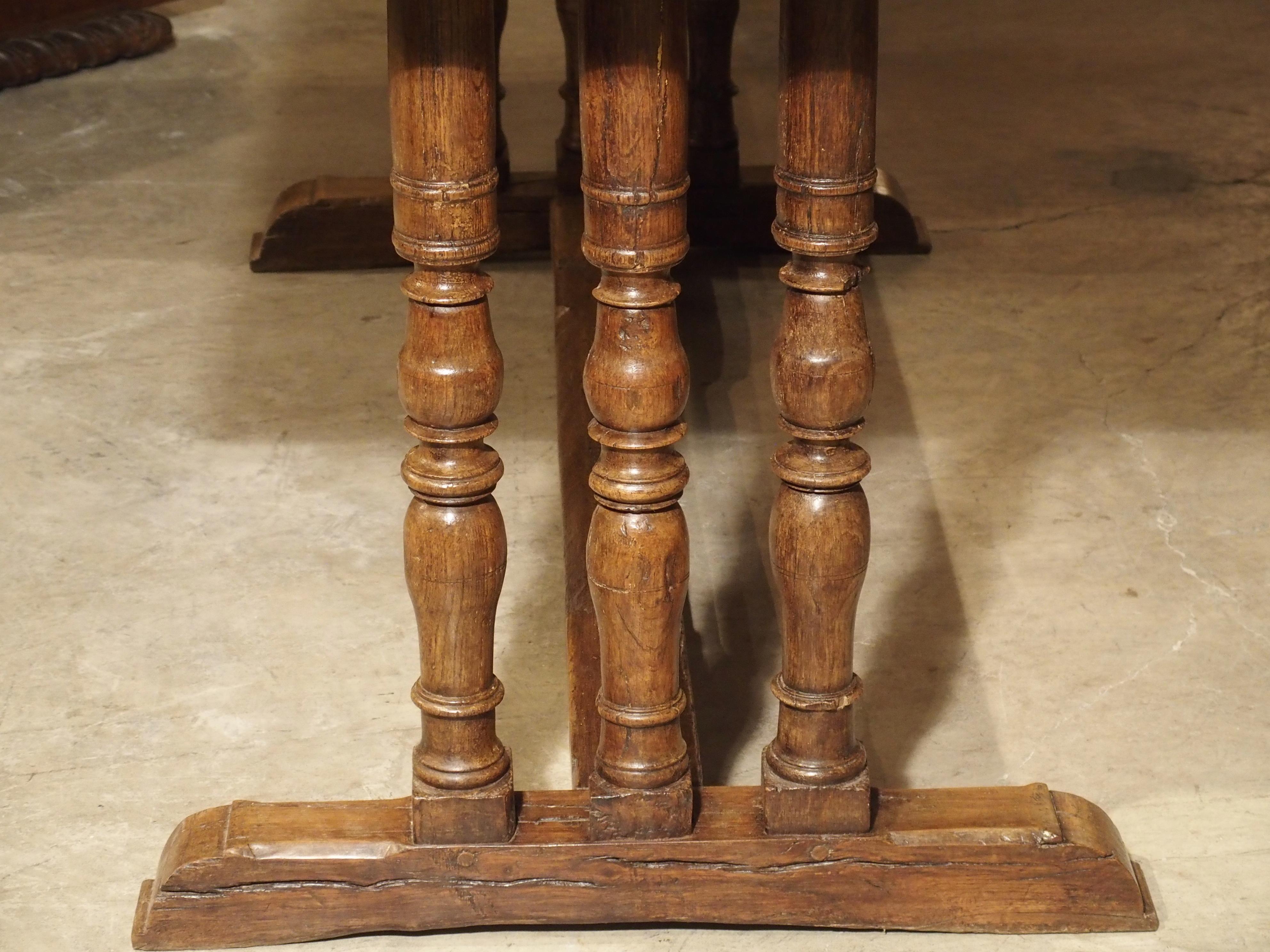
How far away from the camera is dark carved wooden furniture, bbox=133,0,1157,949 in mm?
1281

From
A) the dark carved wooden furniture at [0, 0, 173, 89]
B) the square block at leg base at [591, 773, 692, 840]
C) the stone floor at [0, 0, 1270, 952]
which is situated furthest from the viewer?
the dark carved wooden furniture at [0, 0, 173, 89]

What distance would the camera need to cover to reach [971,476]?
7.94ft

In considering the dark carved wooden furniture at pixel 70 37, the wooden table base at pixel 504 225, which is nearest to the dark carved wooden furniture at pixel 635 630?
the wooden table base at pixel 504 225

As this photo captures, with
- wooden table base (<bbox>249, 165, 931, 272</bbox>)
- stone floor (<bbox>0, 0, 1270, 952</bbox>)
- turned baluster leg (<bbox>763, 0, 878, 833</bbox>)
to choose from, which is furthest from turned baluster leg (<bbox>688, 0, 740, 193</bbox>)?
turned baluster leg (<bbox>763, 0, 878, 833</bbox>)

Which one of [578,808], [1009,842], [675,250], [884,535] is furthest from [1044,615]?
[675,250]

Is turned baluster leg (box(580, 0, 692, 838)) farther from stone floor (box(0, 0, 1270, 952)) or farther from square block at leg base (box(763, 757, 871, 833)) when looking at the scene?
stone floor (box(0, 0, 1270, 952))

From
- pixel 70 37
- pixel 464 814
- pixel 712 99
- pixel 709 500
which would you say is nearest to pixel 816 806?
pixel 464 814

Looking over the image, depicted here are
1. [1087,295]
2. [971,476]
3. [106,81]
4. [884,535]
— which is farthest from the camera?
[106,81]

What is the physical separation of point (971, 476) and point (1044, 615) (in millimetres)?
371

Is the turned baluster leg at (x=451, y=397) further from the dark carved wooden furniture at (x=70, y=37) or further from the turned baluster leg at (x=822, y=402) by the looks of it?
the dark carved wooden furniture at (x=70, y=37)

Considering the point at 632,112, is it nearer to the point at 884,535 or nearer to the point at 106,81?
the point at 884,535

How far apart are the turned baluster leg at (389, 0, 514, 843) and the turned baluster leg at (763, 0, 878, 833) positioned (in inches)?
9.3

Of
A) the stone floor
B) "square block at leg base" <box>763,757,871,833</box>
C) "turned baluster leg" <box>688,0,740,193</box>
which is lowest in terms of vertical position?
the stone floor

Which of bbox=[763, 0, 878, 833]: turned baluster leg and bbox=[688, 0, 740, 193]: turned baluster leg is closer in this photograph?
bbox=[763, 0, 878, 833]: turned baluster leg
